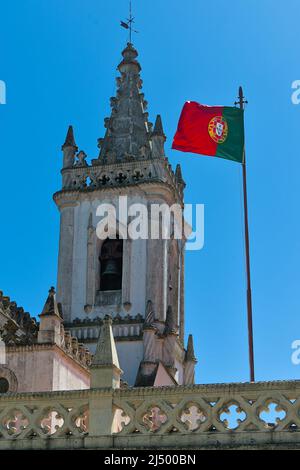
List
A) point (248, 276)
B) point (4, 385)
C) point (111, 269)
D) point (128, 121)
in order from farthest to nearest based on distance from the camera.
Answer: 1. point (128, 121)
2. point (111, 269)
3. point (4, 385)
4. point (248, 276)

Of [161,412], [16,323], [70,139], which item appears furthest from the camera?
[70,139]

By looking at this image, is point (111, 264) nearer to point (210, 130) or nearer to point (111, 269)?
point (111, 269)

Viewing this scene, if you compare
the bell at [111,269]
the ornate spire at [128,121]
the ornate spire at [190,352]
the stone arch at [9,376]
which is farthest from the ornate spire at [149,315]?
the stone arch at [9,376]

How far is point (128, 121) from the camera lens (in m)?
40.7

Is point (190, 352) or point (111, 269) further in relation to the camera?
point (190, 352)

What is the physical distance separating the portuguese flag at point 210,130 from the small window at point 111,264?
16570mm

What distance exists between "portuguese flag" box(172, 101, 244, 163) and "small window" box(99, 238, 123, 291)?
16570mm

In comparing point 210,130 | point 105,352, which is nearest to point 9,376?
point 210,130

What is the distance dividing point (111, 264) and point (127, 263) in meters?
0.89

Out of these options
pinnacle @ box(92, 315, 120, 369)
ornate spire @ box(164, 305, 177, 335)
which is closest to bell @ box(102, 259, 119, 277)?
ornate spire @ box(164, 305, 177, 335)

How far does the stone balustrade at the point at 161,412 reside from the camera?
11.0 m

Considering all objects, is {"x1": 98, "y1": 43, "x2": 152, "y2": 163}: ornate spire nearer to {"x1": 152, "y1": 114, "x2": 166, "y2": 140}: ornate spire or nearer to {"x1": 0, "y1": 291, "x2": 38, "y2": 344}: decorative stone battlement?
{"x1": 152, "y1": 114, "x2": 166, "y2": 140}: ornate spire

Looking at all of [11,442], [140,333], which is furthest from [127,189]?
[11,442]

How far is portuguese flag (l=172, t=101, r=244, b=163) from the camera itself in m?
20.9
